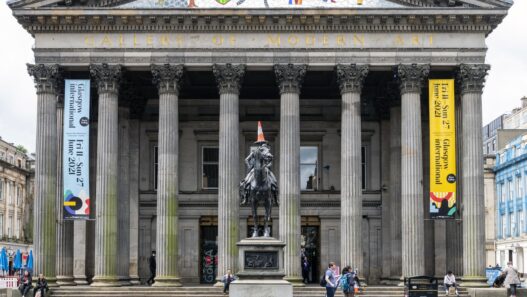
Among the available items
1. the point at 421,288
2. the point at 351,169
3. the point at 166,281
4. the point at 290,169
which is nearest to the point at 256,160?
the point at 421,288

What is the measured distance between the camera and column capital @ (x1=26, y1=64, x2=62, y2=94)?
4653 cm

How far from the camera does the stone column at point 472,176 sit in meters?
45.8

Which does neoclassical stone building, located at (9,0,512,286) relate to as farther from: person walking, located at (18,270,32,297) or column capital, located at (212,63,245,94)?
person walking, located at (18,270,32,297)

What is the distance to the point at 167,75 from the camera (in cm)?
4659

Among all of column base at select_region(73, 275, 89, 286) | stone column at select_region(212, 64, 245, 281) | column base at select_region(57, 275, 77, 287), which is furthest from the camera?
column base at select_region(73, 275, 89, 286)

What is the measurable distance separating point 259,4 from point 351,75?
5.55 metres

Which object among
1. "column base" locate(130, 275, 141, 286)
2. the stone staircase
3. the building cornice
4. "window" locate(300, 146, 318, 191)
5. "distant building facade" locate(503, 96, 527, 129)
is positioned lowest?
the stone staircase

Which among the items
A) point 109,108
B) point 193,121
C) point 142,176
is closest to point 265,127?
point 193,121

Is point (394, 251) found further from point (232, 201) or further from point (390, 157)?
point (232, 201)

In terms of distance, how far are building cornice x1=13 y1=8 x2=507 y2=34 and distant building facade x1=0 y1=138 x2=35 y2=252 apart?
59561 millimetres

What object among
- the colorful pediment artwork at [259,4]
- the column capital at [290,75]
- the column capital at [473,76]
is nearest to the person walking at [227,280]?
the column capital at [290,75]

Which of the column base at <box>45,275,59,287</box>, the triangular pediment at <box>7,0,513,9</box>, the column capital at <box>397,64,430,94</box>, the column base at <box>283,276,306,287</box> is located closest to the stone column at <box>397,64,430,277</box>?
A: the column capital at <box>397,64,430,94</box>

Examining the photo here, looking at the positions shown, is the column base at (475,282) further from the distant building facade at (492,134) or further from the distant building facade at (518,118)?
the distant building facade at (492,134)

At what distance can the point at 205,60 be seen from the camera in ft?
154
